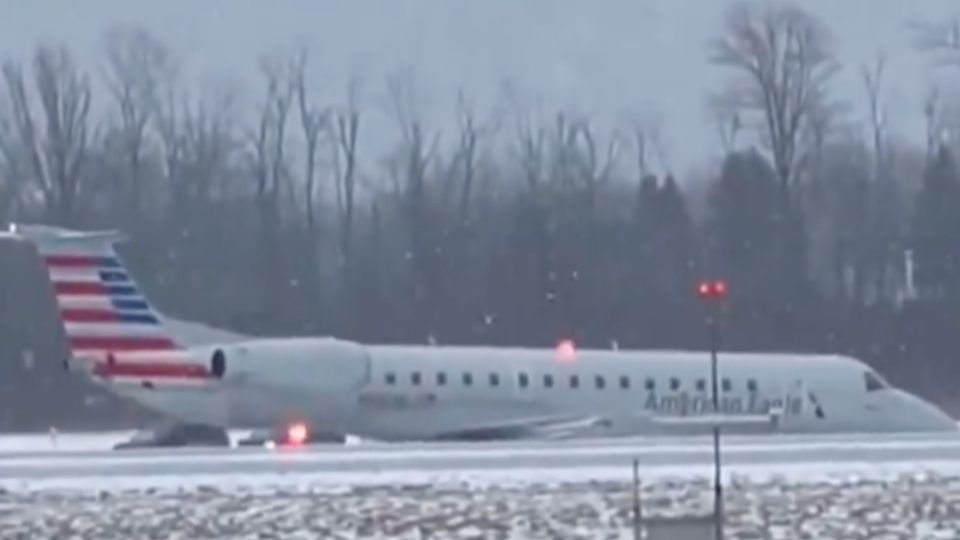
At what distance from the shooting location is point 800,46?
97.2 m

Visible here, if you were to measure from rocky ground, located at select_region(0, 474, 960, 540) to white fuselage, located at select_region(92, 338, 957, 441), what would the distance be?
16.1m

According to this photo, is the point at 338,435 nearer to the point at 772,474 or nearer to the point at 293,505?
the point at 772,474

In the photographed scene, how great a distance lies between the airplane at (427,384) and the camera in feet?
141

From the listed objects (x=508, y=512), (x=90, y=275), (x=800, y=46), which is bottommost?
(x=508, y=512)

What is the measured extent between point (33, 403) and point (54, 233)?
2419 cm

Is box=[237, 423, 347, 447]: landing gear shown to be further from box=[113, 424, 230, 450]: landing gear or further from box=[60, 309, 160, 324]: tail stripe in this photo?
box=[60, 309, 160, 324]: tail stripe

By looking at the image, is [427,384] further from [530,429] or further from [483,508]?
[483,508]

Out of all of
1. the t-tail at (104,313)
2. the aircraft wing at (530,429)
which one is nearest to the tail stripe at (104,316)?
the t-tail at (104,313)

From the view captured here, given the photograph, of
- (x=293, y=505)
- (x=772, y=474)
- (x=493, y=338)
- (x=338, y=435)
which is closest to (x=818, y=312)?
(x=493, y=338)

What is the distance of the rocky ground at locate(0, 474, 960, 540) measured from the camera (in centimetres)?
2228

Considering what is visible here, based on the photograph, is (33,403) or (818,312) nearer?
(33,403)

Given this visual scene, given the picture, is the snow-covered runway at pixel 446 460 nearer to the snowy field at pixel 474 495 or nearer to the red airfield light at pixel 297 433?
A: the snowy field at pixel 474 495

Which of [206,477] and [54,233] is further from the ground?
[54,233]

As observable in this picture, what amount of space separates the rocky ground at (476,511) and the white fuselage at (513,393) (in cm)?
1614
